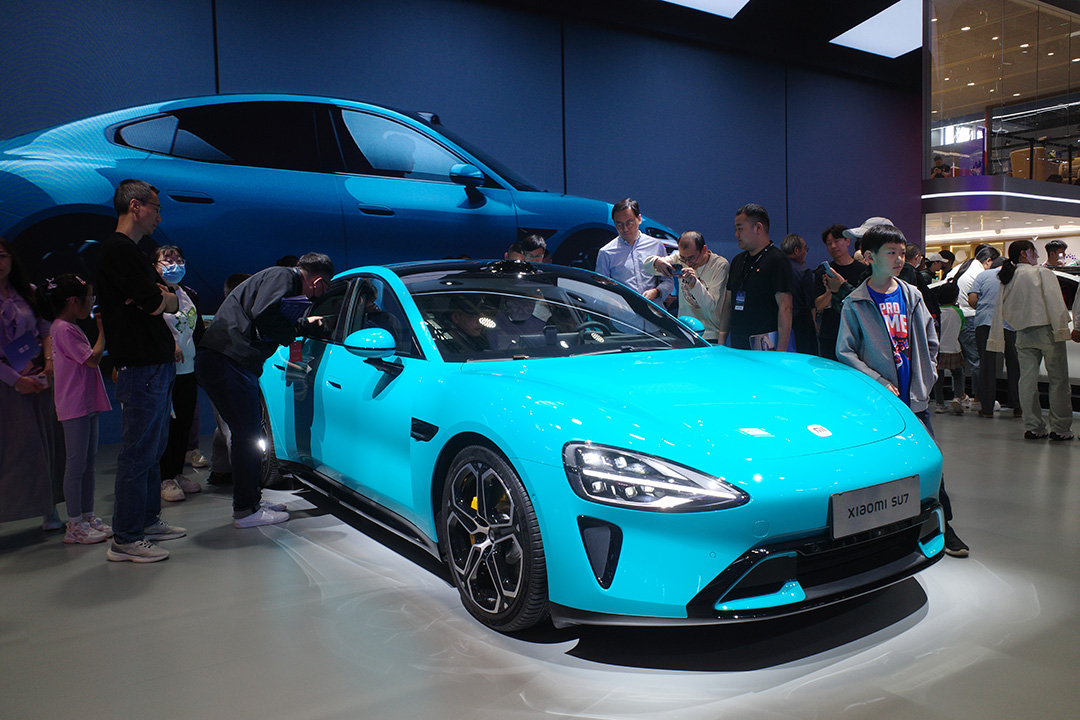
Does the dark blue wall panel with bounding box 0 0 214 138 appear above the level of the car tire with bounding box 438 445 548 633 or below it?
above

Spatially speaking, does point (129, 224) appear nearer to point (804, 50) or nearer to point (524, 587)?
point (524, 587)

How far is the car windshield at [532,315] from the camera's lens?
2789mm

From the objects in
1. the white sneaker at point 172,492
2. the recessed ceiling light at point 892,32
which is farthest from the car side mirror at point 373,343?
the recessed ceiling light at point 892,32

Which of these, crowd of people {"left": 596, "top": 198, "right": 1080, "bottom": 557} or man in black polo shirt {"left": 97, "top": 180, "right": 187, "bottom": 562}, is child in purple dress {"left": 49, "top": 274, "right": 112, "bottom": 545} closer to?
man in black polo shirt {"left": 97, "top": 180, "right": 187, "bottom": 562}

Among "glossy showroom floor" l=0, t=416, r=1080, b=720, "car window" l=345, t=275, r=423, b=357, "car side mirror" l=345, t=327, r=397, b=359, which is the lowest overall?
"glossy showroom floor" l=0, t=416, r=1080, b=720

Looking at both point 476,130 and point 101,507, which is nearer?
point 101,507

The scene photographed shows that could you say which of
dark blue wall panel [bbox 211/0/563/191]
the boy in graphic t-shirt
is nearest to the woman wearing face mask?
dark blue wall panel [bbox 211/0/563/191]

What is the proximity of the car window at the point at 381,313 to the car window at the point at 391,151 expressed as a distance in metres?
2.72

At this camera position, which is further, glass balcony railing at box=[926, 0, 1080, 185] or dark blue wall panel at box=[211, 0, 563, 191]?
glass balcony railing at box=[926, 0, 1080, 185]

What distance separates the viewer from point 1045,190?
13.7 metres

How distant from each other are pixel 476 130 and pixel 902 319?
4.70 meters

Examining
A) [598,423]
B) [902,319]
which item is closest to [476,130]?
[902,319]

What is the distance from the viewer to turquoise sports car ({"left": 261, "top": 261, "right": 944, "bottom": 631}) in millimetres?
1908

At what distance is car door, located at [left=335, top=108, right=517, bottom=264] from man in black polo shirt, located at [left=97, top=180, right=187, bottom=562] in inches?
103
